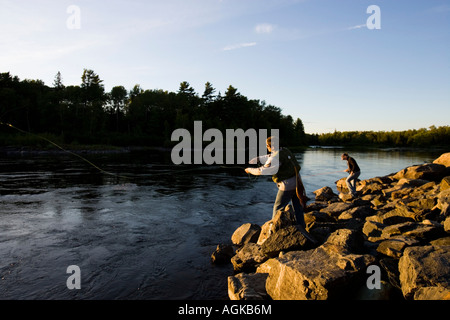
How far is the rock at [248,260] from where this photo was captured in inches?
242

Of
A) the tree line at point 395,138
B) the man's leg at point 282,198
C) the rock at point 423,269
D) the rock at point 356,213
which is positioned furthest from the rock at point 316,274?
the tree line at point 395,138

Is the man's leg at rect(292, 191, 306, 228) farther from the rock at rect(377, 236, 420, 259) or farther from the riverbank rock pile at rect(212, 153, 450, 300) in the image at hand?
the rock at rect(377, 236, 420, 259)

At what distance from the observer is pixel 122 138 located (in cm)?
6706

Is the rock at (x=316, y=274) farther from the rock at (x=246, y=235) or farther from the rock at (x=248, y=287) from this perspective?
the rock at (x=246, y=235)

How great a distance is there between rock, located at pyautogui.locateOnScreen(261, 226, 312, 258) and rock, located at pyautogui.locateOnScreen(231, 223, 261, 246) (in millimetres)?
1445

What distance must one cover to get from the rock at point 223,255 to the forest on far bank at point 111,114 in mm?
52788

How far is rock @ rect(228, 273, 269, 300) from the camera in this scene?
15.9 feet

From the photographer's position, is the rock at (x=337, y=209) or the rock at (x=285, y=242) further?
the rock at (x=337, y=209)

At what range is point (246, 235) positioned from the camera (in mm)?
7641

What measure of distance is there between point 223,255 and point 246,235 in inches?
41.7

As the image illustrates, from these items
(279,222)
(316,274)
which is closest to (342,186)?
(279,222)
